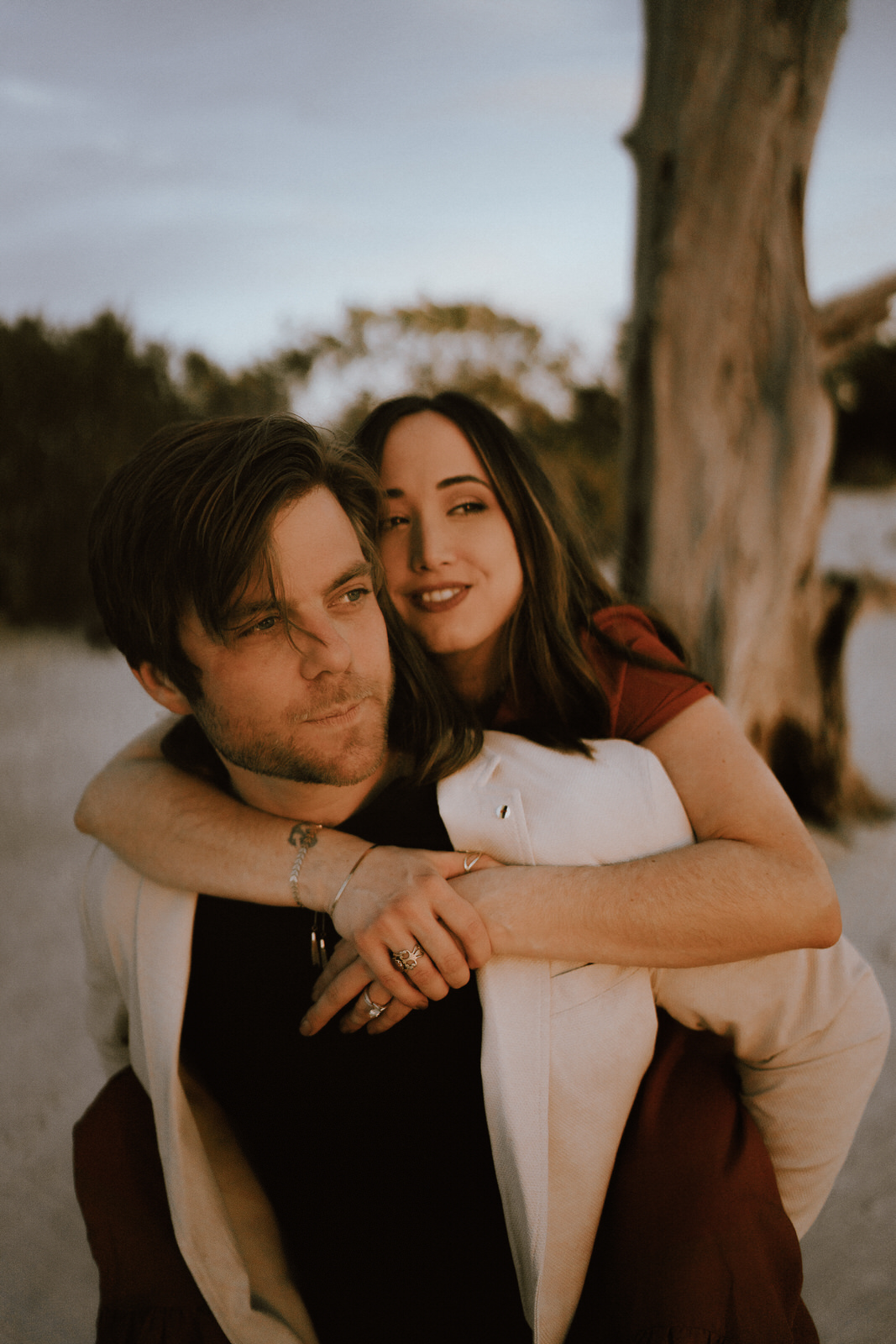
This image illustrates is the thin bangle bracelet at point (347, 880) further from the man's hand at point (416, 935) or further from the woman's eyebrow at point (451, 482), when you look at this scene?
the woman's eyebrow at point (451, 482)

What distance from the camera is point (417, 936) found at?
132 cm

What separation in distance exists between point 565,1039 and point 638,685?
742 millimetres

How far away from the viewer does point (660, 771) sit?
1485 millimetres

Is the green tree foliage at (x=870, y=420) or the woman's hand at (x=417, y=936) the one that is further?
the green tree foliage at (x=870, y=420)

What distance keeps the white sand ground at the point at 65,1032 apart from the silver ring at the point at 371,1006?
1.62 m

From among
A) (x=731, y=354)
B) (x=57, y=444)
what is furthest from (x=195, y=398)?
(x=731, y=354)

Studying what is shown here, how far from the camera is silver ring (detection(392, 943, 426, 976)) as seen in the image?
4.36ft

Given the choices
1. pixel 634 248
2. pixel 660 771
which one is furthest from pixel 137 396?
pixel 660 771

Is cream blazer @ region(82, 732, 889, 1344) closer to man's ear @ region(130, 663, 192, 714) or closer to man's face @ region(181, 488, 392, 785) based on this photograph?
man's face @ region(181, 488, 392, 785)

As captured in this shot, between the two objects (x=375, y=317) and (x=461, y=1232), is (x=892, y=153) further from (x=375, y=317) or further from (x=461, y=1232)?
(x=375, y=317)

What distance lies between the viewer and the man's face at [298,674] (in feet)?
4.99

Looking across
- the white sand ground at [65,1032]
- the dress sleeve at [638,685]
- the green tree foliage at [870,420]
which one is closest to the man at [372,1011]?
the dress sleeve at [638,685]

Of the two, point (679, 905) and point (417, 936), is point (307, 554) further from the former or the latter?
point (679, 905)

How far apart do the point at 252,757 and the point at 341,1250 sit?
0.89 m
